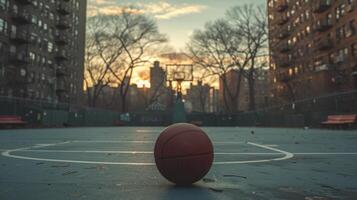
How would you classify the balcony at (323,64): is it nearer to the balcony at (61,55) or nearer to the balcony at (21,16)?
the balcony at (21,16)

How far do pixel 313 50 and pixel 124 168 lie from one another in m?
56.7

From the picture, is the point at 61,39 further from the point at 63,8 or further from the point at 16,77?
the point at 16,77

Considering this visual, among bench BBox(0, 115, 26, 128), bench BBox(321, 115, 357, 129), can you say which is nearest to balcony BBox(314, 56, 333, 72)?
bench BBox(321, 115, 357, 129)

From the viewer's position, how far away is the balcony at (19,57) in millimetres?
49312

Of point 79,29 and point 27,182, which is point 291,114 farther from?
point 79,29

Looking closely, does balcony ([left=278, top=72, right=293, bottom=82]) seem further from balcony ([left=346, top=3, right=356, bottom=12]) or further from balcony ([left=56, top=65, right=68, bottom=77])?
balcony ([left=56, top=65, right=68, bottom=77])

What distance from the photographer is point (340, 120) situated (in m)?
27.8

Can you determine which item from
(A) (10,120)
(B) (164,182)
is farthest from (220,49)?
(B) (164,182)

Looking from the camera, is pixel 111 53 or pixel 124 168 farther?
pixel 111 53

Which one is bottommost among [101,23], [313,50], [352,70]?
[352,70]

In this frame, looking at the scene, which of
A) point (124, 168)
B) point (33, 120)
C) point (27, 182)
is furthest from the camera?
point (33, 120)

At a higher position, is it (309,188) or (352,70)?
(352,70)

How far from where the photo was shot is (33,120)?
3769 cm

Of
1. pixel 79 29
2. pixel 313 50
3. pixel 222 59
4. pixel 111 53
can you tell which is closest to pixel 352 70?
pixel 313 50
